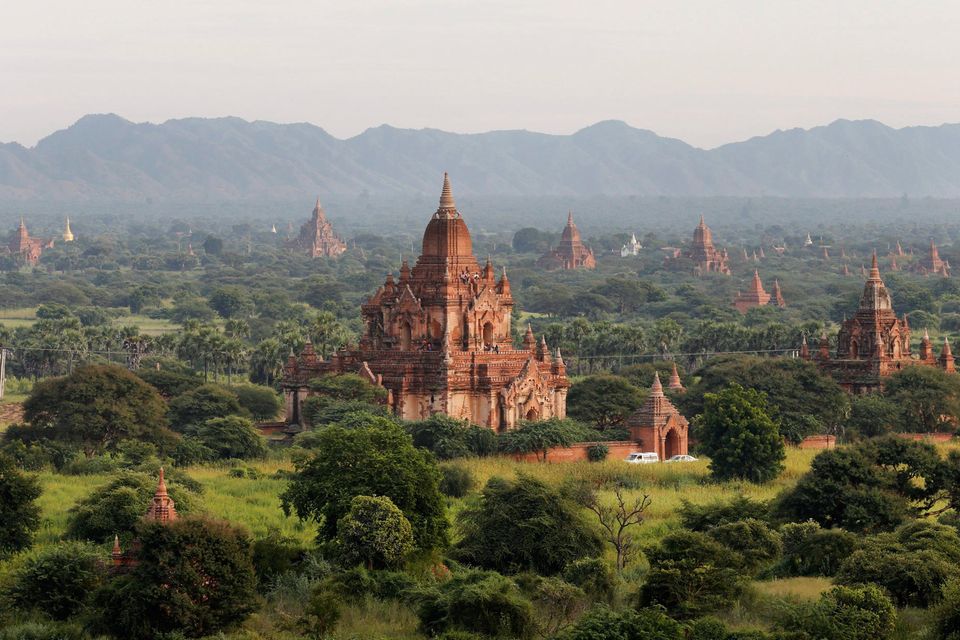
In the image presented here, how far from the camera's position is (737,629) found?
36.0 metres

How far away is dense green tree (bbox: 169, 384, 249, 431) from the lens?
65.4m

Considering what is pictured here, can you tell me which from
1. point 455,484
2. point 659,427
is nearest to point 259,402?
point 659,427

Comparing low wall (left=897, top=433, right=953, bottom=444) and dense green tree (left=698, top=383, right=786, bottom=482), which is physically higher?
dense green tree (left=698, top=383, right=786, bottom=482)

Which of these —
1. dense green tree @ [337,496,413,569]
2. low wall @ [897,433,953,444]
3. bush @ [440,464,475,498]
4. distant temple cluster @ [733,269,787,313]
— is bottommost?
distant temple cluster @ [733,269,787,313]

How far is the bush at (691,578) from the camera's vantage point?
38.2 meters

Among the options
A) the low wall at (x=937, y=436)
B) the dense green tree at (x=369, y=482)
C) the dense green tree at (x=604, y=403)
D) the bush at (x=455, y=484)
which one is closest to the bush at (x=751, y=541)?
the dense green tree at (x=369, y=482)

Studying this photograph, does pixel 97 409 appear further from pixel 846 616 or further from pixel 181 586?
pixel 846 616

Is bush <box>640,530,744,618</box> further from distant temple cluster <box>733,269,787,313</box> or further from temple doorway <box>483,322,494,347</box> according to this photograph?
distant temple cluster <box>733,269,787,313</box>

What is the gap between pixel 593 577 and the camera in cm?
4003

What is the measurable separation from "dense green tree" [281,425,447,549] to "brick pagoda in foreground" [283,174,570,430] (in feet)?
59.2

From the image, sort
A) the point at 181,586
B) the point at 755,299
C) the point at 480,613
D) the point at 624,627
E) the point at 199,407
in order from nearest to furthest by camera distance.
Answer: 1. the point at 624,627
2. the point at 181,586
3. the point at 480,613
4. the point at 199,407
5. the point at 755,299

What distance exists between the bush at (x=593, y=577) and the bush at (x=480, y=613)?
7.37 feet

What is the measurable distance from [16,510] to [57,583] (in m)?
6.03

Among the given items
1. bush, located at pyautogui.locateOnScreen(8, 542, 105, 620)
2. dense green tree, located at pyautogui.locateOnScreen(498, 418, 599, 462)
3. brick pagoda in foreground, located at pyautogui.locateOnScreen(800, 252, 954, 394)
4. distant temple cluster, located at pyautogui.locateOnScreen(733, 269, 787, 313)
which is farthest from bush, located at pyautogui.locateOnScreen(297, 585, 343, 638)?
distant temple cluster, located at pyautogui.locateOnScreen(733, 269, 787, 313)
